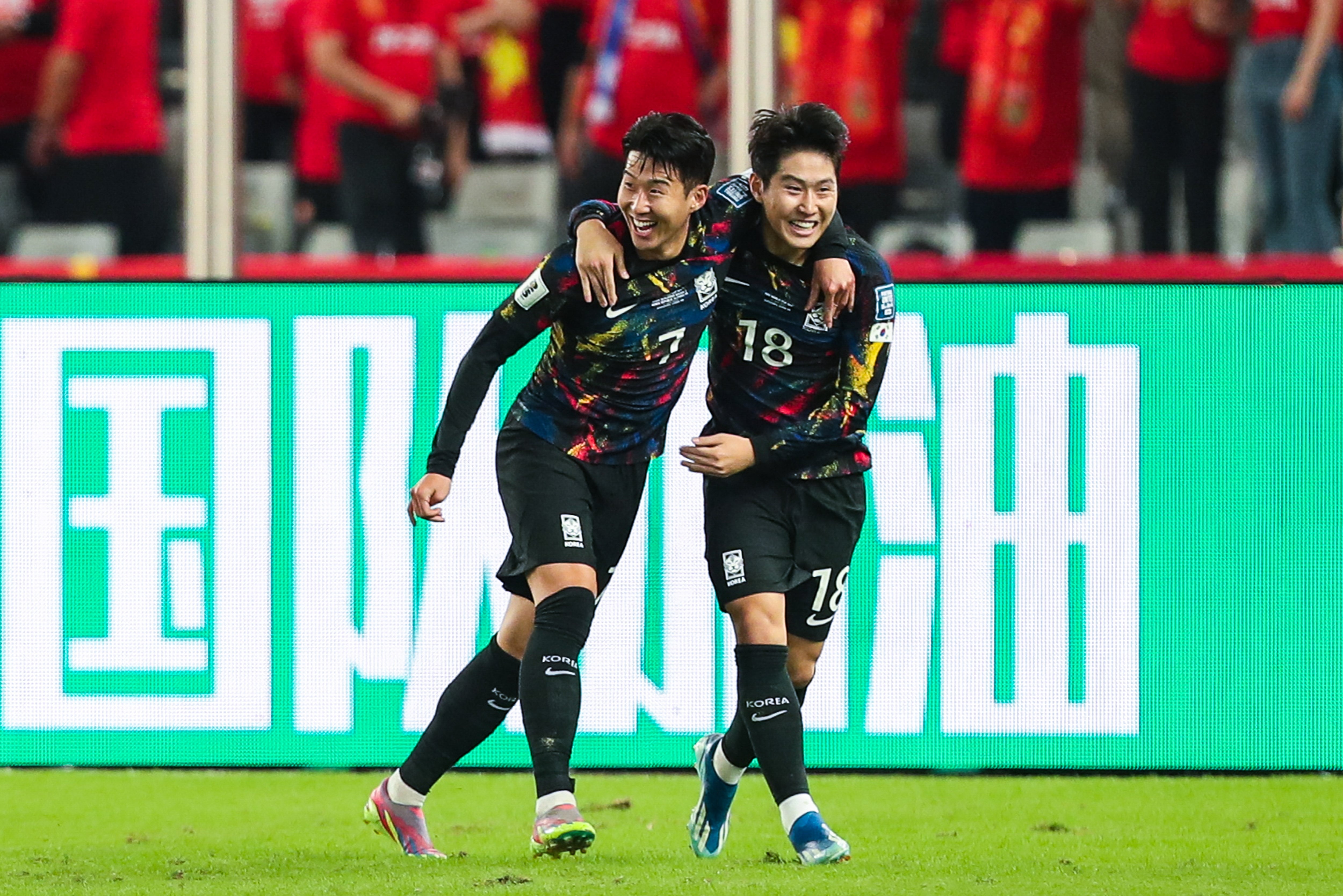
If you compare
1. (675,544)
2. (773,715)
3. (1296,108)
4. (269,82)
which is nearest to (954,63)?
(1296,108)

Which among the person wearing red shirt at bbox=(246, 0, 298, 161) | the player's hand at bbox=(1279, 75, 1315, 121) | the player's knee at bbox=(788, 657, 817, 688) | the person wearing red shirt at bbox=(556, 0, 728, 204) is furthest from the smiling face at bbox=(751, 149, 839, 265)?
the person wearing red shirt at bbox=(246, 0, 298, 161)

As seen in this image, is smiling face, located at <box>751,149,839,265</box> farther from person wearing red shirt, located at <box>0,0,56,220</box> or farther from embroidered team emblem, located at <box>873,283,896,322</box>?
person wearing red shirt, located at <box>0,0,56,220</box>

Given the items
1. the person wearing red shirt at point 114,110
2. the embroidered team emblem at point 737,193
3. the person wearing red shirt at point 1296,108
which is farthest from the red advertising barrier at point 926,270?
the embroidered team emblem at point 737,193

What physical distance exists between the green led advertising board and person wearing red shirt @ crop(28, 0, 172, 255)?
226cm

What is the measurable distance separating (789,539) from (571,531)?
1.84 feet

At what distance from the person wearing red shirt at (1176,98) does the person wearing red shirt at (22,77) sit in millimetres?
4997

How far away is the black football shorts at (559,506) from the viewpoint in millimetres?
5023

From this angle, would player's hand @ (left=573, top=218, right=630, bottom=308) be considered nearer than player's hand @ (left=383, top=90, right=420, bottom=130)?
Yes

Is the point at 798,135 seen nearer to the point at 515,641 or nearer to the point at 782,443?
the point at 782,443

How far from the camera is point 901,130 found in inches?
362

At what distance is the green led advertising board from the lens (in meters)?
6.77

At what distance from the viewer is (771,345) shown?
516cm

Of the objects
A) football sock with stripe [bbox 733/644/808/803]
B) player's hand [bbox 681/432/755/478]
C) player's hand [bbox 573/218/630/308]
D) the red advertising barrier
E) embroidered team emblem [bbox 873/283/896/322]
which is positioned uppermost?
the red advertising barrier

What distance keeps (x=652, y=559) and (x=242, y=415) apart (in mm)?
1443
